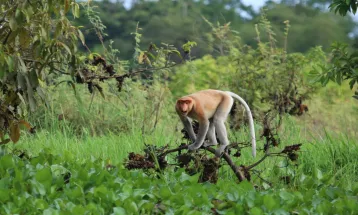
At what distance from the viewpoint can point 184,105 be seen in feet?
19.3

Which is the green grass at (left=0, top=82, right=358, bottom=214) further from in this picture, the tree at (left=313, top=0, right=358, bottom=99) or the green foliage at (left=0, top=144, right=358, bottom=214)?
the tree at (left=313, top=0, right=358, bottom=99)

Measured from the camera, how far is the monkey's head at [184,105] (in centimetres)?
587

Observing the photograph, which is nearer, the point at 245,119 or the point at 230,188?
the point at 230,188

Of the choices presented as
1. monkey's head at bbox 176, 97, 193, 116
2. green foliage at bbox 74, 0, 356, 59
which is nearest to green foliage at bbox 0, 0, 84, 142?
monkey's head at bbox 176, 97, 193, 116

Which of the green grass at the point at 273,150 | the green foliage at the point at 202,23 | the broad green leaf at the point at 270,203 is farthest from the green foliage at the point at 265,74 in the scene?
the green foliage at the point at 202,23

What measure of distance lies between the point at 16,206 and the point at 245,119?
578 cm

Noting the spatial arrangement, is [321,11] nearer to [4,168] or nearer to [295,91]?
[295,91]

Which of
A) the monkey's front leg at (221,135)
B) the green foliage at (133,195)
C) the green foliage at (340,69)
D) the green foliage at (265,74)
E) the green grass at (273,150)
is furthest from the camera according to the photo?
the green foliage at (265,74)

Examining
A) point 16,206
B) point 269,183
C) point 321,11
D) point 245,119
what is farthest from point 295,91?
point 321,11

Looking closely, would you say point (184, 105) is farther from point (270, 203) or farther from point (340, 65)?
point (340, 65)

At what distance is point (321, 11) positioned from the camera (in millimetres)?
23094

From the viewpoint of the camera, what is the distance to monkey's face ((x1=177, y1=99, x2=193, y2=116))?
587 cm

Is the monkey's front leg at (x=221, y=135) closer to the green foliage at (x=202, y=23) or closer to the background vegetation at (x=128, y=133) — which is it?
the background vegetation at (x=128, y=133)

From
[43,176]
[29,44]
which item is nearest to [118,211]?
[43,176]
